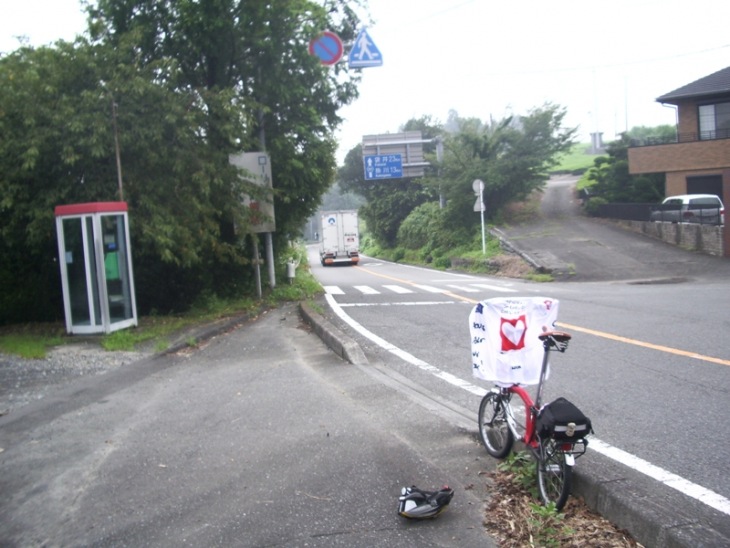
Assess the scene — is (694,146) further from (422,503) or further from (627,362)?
(422,503)

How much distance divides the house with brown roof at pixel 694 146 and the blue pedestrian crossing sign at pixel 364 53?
22.3 m

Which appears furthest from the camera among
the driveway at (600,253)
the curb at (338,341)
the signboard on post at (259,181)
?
the driveway at (600,253)

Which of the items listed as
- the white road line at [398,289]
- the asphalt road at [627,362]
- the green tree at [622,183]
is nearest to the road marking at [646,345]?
the asphalt road at [627,362]

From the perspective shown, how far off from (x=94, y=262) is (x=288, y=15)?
278 inches

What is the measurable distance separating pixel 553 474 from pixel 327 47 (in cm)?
1352

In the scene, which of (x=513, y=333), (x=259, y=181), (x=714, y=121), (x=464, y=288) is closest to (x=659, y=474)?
(x=513, y=333)

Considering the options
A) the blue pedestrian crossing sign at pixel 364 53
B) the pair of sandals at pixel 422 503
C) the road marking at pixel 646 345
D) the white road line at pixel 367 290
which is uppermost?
the blue pedestrian crossing sign at pixel 364 53

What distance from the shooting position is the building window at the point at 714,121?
106 ft

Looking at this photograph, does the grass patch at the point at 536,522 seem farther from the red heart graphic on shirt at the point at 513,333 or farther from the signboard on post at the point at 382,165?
the signboard on post at the point at 382,165

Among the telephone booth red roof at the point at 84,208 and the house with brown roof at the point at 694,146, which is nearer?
the telephone booth red roof at the point at 84,208

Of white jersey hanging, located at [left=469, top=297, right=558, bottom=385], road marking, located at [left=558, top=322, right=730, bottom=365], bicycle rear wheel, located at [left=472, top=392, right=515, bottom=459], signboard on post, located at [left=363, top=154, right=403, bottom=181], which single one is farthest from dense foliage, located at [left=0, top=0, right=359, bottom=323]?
signboard on post, located at [left=363, top=154, right=403, bottom=181]

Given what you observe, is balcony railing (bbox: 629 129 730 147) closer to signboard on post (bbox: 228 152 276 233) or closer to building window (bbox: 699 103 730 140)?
building window (bbox: 699 103 730 140)

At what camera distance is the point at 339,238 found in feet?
151

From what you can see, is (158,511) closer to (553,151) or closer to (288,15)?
(288,15)
